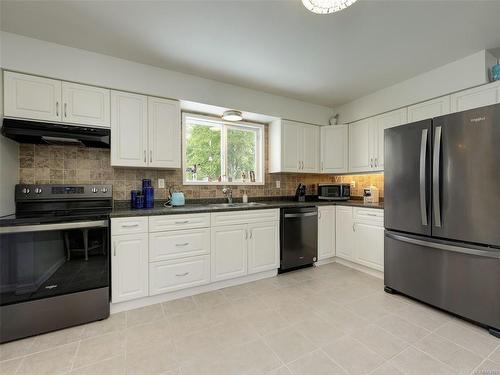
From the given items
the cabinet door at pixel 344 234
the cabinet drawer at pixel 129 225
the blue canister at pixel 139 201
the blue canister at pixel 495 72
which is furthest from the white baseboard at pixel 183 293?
the blue canister at pixel 495 72

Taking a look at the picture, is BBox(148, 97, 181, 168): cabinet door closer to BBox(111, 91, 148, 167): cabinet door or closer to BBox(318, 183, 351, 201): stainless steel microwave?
BBox(111, 91, 148, 167): cabinet door

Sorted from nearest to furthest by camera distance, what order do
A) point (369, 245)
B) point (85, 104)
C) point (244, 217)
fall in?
1. point (85, 104)
2. point (244, 217)
3. point (369, 245)

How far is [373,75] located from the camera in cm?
279

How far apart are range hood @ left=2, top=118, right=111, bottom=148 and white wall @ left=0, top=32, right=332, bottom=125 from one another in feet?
1.57

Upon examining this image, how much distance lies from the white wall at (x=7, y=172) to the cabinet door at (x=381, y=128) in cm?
409

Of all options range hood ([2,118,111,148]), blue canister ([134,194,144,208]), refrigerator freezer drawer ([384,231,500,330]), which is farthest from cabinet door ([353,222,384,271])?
range hood ([2,118,111,148])

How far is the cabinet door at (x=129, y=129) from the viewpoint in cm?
237

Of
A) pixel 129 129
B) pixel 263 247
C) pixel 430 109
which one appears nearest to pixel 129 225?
pixel 129 129

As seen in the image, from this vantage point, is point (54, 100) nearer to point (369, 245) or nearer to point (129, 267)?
point (129, 267)

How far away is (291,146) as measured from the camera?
3.52 metres

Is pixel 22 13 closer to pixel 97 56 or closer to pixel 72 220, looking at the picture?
pixel 97 56

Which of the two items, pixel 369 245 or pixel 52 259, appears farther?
pixel 369 245

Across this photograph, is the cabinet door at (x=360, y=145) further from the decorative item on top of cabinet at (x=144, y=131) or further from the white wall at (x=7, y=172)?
the white wall at (x=7, y=172)

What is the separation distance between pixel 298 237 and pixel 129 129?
2433 millimetres
